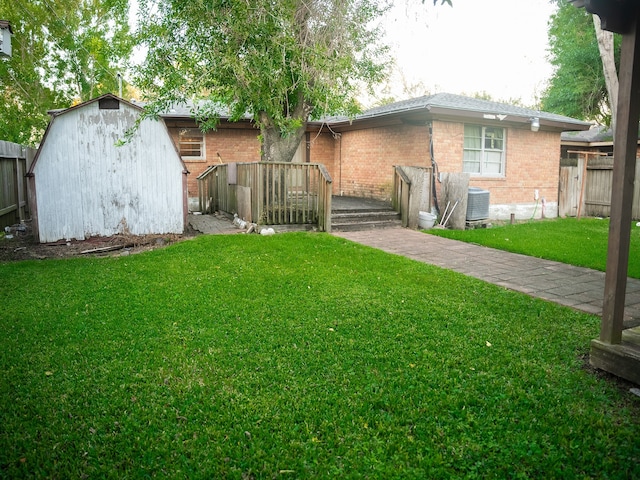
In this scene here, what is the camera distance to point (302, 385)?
3.54m

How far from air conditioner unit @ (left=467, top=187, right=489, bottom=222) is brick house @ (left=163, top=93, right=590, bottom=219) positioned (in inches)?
50.3

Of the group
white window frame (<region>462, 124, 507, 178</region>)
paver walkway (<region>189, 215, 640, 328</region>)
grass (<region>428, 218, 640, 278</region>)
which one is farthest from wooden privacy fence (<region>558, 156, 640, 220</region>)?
paver walkway (<region>189, 215, 640, 328</region>)

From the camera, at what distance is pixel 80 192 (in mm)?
9453

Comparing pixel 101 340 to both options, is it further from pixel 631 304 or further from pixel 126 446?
pixel 631 304

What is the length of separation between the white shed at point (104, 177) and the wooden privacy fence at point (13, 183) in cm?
231

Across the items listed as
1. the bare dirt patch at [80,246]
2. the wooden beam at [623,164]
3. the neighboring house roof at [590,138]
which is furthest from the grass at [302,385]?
the neighboring house roof at [590,138]

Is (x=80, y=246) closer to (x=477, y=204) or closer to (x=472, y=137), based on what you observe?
(x=477, y=204)

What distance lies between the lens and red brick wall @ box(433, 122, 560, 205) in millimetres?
13125

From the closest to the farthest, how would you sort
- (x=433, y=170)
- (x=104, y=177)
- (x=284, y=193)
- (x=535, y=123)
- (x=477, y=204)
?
(x=104, y=177) → (x=284, y=193) → (x=477, y=204) → (x=433, y=170) → (x=535, y=123)

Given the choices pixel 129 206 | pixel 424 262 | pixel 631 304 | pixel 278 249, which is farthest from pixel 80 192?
pixel 631 304

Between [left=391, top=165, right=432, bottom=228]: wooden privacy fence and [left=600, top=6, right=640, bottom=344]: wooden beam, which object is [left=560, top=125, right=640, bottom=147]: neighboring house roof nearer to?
[left=391, top=165, right=432, bottom=228]: wooden privacy fence

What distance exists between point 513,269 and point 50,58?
70.5 feet

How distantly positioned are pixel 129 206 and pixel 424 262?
6016 millimetres

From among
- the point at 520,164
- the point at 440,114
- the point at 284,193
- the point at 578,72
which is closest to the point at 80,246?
the point at 284,193
